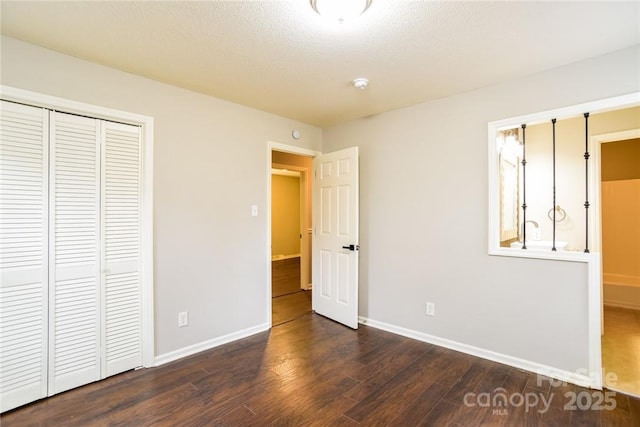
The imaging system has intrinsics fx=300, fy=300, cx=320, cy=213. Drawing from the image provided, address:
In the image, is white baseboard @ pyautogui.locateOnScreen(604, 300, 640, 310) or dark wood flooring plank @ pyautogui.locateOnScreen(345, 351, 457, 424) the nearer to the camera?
dark wood flooring plank @ pyautogui.locateOnScreen(345, 351, 457, 424)

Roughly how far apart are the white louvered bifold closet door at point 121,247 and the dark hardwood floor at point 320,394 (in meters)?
0.20

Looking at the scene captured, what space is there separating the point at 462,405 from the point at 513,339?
0.87 meters

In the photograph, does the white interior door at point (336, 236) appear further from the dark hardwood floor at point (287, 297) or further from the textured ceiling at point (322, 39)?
the textured ceiling at point (322, 39)

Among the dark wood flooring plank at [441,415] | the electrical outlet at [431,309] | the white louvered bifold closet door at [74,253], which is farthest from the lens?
the electrical outlet at [431,309]

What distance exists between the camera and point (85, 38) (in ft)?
6.35

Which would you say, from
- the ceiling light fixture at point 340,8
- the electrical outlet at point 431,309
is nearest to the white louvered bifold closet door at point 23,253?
the ceiling light fixture at point 340,8

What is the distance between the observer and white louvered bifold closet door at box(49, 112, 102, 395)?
211cm

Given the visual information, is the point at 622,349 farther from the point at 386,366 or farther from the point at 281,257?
the point at 281,257

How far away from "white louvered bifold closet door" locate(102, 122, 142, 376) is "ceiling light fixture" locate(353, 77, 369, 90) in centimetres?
186

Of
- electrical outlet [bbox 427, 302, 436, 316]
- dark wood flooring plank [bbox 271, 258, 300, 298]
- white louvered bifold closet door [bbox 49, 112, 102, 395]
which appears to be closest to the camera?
white louvered bifold closet door [bbox 49, 112, 102, 395]

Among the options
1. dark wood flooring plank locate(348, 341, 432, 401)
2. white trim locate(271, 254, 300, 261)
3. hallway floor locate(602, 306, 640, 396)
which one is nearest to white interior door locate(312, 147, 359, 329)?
dark wood flooring plank locate(348, 341, 432, 401)

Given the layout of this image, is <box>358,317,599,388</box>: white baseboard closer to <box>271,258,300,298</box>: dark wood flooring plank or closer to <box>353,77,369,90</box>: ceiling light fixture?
<box>271,258,300,298</box>: dark wood flooring plank

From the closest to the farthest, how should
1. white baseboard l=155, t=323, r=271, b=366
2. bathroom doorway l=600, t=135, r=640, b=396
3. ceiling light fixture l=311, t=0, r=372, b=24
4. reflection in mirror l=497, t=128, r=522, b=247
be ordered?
ceiling light fixture l=311, t=0, r=372, b=24, white baseboard l=155, t=323, r=271, b=366, reflection in mirror l=497, t=128, r=522, b=247, bathroom doorway l=600, t=135, r=640, b=396

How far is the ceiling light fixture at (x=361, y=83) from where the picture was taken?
2499mm
